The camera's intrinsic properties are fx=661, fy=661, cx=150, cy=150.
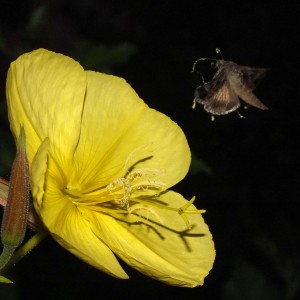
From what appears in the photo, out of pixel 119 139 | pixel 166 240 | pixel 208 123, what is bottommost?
pixel 208 123

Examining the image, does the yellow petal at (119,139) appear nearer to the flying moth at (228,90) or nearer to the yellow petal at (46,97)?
the yellow petal at (46,97)

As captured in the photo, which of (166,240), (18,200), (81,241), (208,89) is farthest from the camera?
(166,240)

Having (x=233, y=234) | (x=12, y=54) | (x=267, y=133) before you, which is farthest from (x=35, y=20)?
(x=267, y=133)

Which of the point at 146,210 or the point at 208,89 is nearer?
the point at 208,89

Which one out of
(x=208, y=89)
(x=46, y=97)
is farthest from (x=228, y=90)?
(x=46, y=97)

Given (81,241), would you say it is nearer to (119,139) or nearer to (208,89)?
(119,139)

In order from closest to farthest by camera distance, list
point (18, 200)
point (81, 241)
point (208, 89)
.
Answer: point (18, 200)
point (81, 241)
point (208, 89)

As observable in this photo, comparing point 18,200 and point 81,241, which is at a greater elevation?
point 18,200

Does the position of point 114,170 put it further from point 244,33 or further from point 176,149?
point 244,33
